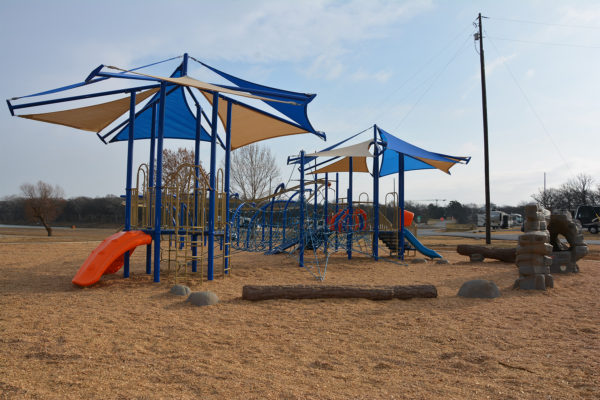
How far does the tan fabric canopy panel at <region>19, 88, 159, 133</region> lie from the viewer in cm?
856

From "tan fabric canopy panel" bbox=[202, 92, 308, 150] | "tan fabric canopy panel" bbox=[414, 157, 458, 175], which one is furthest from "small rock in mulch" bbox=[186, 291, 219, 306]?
"tan fabric canopy panel" bbox=[414, 157, 458, 175]

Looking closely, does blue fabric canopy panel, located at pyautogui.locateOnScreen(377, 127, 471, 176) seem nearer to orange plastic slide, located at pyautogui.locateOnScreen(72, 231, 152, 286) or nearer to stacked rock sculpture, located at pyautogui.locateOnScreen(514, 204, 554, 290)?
stacked rock sculpture, located at pyautogui.locateOnScreen(514, 204, 554, 290)

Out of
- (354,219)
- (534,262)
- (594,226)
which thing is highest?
(354,219)

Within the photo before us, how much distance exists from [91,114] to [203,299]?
220 inches

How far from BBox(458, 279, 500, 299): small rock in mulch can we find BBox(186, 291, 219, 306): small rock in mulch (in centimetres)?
380

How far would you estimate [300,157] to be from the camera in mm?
10305

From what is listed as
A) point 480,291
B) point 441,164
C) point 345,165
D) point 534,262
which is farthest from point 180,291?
point 441,164

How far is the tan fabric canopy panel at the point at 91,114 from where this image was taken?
28.1 ft

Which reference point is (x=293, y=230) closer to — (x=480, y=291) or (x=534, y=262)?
(x=480, y=291)

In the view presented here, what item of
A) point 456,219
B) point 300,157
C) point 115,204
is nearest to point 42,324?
point 300,157

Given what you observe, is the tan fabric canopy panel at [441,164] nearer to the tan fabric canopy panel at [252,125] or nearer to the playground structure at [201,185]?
the playground structure at [201,185]

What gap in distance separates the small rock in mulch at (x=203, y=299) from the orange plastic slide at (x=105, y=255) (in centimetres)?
200

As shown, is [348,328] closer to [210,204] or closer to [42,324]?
[42,324]

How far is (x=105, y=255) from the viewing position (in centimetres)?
689
